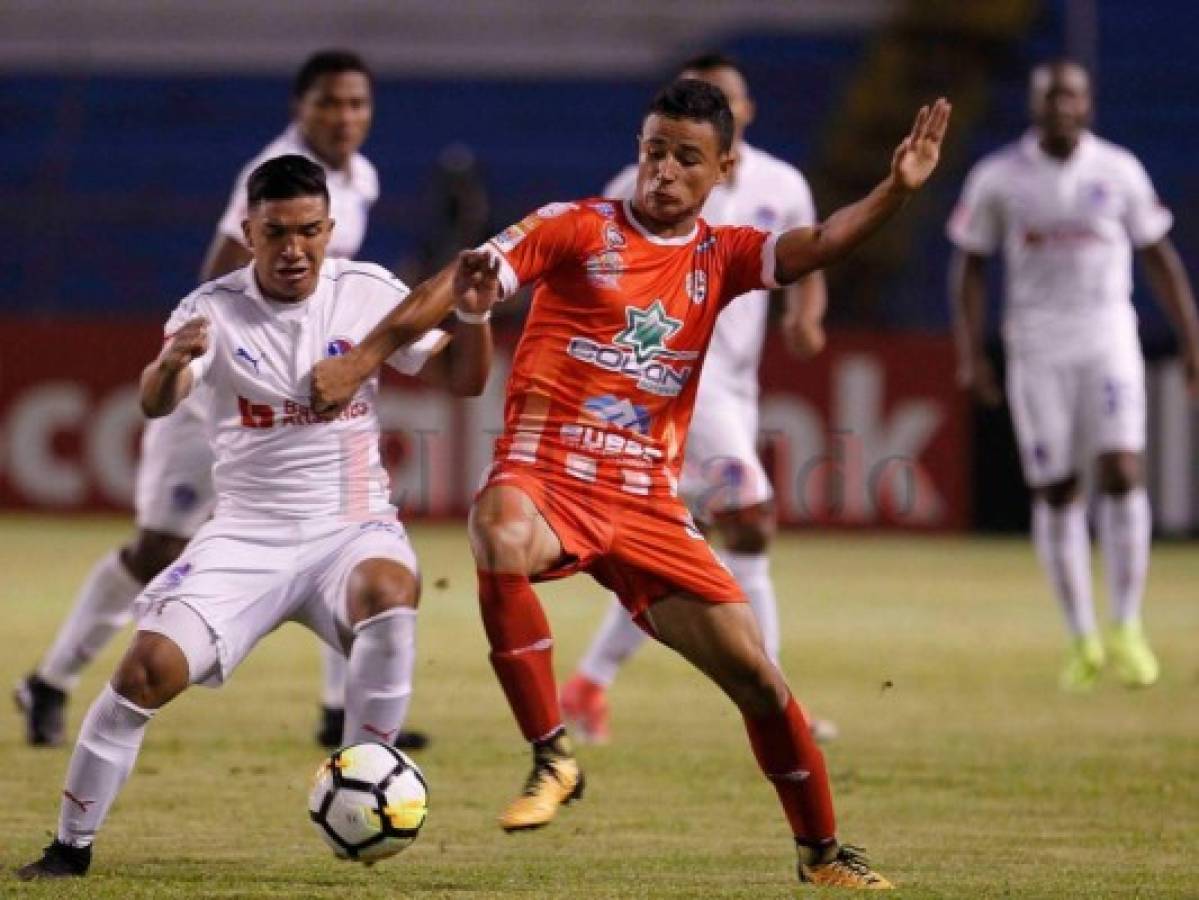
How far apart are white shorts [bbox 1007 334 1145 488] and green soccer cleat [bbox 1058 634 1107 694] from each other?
30.2 inches

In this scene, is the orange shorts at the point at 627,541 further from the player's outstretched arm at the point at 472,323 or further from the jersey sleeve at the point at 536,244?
the jersey sleeve at the point at 536,244

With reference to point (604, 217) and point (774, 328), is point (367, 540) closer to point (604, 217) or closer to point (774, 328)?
point (604, 217)

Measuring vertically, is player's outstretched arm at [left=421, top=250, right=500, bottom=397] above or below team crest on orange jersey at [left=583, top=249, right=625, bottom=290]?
below

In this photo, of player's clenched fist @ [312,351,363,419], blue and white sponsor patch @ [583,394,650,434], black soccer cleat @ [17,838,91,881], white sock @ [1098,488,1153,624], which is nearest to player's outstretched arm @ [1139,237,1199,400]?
white sock @ [1098,488,1153,624]

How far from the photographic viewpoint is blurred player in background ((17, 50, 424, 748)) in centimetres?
887

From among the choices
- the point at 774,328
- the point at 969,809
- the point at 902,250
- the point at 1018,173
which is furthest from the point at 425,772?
the point at 902,250

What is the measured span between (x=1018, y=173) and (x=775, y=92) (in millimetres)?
11396

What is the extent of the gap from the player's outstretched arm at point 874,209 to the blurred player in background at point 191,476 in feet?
8.97

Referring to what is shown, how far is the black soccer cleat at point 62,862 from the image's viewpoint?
6113mm

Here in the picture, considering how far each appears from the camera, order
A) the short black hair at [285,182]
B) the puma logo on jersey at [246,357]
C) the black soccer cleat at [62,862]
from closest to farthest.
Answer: the black soccer cleat at [62,862], the short black hair at [285,182], the puma logo on jersey at [246,357]

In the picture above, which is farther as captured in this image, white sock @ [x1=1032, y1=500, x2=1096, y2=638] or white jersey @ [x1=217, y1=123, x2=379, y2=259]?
white sock @ [x1=1032, y1=500, x2=1096, y2=638]

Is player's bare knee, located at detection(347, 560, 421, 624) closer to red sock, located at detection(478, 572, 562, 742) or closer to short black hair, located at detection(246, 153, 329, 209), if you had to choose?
red sock, located at detection(478, 572, 562, 742)

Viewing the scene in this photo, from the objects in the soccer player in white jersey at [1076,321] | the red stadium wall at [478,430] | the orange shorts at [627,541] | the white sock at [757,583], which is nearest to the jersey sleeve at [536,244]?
the orange shorts at [627,541]

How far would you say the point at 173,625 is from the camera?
6.26 m
